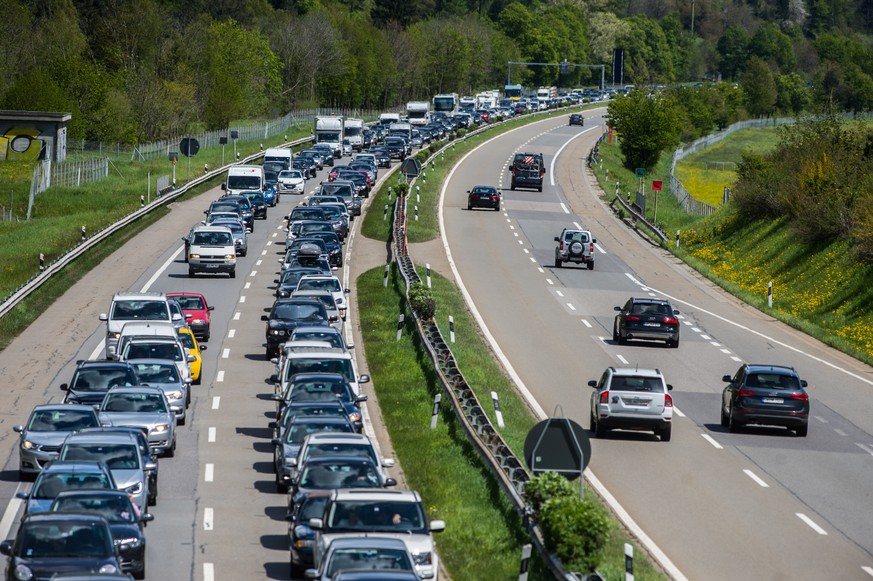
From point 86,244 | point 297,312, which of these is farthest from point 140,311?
Result: point 86,244

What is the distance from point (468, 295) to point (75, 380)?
24.2m

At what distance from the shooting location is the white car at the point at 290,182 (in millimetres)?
82188

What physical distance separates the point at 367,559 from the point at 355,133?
98687 millimetres

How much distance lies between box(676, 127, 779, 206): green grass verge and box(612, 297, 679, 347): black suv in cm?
5260

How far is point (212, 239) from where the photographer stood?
53156mm

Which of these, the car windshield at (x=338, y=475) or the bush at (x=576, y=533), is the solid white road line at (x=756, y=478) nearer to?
the car windshield at (x=338, y=475)

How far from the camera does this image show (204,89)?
12238 centimetres

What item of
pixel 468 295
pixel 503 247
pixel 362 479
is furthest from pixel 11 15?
Answer: pixel 362 479

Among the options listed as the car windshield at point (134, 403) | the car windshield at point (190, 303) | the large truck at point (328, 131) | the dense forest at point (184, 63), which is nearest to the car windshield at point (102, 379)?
the car windshield at point (134, 403)

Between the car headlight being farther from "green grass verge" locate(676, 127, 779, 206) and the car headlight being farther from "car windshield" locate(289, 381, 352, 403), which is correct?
"green grass verge" locate(676, 127, 779, 206)

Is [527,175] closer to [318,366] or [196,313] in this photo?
[196,313]

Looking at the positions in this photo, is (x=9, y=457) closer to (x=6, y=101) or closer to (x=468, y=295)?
A: (x=468, y=295)

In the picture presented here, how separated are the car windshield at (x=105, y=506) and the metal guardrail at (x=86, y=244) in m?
23.9

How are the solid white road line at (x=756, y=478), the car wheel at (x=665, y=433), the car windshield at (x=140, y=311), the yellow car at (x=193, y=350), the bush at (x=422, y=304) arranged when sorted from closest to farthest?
the solid white road line at (x=756, y=478) < the car wheel at (x=665, y=433) < the yellow car at (x=193, y=350) < the car windshield at (x=140, y=311) < the bush at (x=422, y=304)
